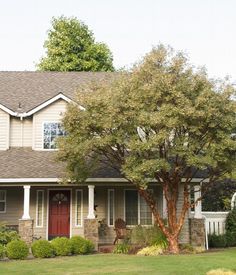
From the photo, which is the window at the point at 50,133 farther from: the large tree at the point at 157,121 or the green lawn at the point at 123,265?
the green lawn at the point at 123,265

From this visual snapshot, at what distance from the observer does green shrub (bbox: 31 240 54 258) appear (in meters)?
17.6

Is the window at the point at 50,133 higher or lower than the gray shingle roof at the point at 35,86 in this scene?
lower

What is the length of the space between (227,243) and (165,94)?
8.83 meters

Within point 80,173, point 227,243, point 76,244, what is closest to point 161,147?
point 80,173

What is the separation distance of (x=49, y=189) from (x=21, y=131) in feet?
11.3

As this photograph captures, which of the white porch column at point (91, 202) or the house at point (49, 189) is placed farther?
the house at point (49, 189)

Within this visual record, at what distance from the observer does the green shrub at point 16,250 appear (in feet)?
56.4

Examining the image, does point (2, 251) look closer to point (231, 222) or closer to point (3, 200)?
point (3, 200)

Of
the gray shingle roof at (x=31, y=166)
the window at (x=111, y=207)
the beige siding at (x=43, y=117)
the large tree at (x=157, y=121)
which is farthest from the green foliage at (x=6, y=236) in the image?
the beige siding at (x=43, y=117)

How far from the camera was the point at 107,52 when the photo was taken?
138 feet

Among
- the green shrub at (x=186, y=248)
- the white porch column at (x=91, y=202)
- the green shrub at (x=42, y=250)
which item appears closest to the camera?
the green shrub at (x=42, y=250)

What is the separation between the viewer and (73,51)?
41.9 metres

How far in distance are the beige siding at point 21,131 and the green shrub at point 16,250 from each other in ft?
23.9

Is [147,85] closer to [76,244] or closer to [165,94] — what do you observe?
[165,94]
